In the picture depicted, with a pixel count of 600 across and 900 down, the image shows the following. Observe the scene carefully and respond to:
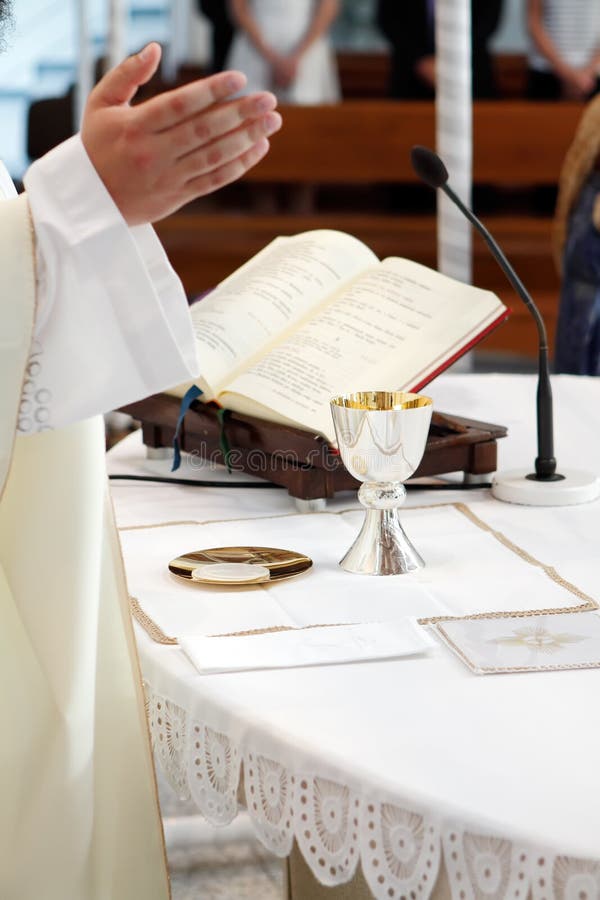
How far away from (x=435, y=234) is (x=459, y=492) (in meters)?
4.29

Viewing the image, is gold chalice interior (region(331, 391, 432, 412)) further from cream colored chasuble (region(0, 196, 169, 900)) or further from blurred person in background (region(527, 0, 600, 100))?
blurred person in background (region(527, 0, 600, 100))

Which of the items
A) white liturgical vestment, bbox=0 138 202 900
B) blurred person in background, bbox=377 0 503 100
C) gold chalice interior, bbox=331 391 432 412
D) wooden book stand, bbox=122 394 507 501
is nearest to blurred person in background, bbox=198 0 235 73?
blurred person in background, bbox=377 0 503 100

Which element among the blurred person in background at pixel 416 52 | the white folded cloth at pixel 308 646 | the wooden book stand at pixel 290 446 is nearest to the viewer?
the white folded cloth at pixel 308 646

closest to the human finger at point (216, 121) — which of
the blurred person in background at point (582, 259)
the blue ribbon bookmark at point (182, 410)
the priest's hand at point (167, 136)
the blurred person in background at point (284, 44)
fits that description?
the priest's hand at point (167, 136)

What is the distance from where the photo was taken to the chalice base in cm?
116

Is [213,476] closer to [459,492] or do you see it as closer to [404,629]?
[459,492]

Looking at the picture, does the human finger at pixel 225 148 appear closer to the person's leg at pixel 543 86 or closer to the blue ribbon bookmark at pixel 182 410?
the blue ribbon bookmark at pixel 182 410

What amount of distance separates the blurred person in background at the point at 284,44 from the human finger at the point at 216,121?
5.31 m

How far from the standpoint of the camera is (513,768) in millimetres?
805

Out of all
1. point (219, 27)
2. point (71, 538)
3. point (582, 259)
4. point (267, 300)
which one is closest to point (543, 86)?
point (219, 27)

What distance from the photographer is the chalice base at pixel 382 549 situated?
1.16m

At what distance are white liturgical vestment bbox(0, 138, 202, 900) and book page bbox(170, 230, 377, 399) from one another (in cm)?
42

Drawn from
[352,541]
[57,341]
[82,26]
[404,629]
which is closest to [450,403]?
[352,541]

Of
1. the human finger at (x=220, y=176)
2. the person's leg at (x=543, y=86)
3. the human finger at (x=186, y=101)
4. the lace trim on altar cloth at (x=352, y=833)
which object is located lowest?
the lace trim on altar cloth at (x=352, y=833)
